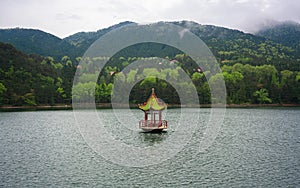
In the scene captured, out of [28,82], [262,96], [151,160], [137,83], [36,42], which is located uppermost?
[36,42]

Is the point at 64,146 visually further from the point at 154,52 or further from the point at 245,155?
the point at 154,52

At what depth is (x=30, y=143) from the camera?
1014 inches

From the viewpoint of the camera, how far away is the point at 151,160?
2003 centimetres

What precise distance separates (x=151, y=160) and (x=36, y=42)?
527ft

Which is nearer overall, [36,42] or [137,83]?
[137,83]

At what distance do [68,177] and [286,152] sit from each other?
44.1 feet

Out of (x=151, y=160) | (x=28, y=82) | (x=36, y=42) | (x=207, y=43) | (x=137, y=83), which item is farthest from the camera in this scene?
(x=36, y=42)

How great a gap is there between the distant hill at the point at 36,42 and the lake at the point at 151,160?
13035cm

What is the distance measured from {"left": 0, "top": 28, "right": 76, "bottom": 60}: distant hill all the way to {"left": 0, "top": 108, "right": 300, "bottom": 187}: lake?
130351 millimetres

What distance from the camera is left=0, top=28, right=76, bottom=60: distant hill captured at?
159575mm

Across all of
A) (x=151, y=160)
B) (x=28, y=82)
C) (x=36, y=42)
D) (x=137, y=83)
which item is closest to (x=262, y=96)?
(x=137, y=83)

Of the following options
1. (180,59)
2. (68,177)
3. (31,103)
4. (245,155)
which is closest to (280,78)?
(180,59)

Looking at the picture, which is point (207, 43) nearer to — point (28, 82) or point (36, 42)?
point (36, 42)

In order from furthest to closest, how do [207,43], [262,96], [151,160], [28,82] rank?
[207,43] < [28,82] < [262,96] < [151,160]
